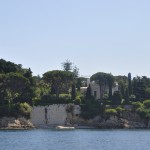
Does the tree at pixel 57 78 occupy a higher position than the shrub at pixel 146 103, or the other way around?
the tree at pixel 57 78

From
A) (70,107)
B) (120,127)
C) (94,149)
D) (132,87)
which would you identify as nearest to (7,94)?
(70,107)

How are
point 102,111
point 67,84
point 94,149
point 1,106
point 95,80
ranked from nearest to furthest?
point 94,149 → point 1,106 → point 102,111 → point 67,84 → point 95,80

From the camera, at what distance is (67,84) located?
100750 mm

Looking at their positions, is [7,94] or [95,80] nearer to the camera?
[7,94]

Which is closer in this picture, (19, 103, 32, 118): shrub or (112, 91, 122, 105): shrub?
(19, 103, 32, 118): shrub

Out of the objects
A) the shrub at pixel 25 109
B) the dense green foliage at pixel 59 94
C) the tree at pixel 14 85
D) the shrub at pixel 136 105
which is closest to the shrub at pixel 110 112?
the dense green foliage at pixel 59 94

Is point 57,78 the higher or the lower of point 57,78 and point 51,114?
the higher

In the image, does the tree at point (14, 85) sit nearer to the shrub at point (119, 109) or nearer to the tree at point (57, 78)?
the tree at point (57, 78)

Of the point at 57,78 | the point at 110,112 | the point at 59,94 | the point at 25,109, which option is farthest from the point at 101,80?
the point at 25,109

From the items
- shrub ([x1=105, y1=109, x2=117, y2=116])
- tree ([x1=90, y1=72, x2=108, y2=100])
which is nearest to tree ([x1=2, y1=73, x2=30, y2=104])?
shrub ([x1=105, y1=109, x2=117, y2=116])

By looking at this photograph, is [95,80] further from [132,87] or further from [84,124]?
[84,124]

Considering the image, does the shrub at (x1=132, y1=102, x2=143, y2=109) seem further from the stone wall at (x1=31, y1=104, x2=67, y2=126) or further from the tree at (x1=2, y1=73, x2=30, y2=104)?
the tree at (x1=2, y1=73, x2=30, y2=104)

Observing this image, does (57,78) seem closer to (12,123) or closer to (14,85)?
(14,85)

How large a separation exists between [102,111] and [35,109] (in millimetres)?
10030
